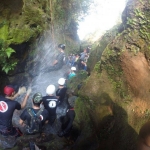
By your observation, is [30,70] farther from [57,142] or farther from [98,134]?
[98,134]

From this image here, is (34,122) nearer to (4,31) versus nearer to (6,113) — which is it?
(6,113)

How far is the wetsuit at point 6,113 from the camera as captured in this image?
17.2 ft

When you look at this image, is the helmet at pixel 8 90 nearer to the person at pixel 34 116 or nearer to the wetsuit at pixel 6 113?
the wetsuit at pixel 6 113

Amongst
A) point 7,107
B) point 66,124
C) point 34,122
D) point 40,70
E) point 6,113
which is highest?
point 7,107

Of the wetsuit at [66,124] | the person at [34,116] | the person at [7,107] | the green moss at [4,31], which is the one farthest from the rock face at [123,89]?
the green moss at [4,31]

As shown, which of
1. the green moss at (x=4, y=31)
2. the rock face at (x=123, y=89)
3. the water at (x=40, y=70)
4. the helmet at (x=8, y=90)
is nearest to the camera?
the helmet at (x=8, y=90)

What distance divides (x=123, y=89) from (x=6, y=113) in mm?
3964

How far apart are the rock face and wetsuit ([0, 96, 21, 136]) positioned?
318 centimetres

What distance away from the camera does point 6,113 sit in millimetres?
5328

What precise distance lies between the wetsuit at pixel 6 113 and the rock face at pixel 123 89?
10.4ft

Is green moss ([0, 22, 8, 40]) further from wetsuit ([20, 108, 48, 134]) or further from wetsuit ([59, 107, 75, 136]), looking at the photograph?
wetsuit ([59, 107, 75, 136])

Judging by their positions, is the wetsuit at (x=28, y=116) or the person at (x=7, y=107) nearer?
the person at (x=7, y=107)

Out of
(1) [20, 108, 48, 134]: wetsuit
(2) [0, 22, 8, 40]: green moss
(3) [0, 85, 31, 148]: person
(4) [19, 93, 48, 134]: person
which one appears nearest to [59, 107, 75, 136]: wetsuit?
(1) [20, 108, 48, 134]: wetsuit

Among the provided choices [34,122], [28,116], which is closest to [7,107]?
[28,116]
